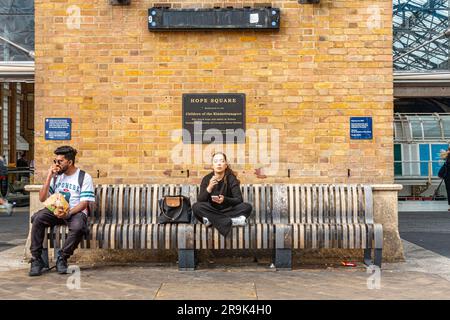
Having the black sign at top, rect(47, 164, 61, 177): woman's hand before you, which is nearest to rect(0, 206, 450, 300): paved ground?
rect(47, 164, 61, 177): woman's hand

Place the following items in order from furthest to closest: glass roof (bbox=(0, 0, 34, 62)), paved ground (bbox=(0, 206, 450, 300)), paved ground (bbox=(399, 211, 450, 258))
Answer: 1. glass roof (bbox=(0, 0, 34, 62))
2. paved ground (bbox=(399, 211, 450, 258))
3. paved ground (bbox=(0, 206, 450, 300))

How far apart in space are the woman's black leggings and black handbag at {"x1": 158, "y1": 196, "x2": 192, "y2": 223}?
0.14 meters

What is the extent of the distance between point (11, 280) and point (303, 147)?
12.5 ft

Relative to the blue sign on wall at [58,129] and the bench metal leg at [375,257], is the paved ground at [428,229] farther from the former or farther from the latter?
the blue sign on wall at [58,129]

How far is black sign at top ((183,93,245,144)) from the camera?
795 centimetres

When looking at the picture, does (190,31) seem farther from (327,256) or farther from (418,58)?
(418,58)

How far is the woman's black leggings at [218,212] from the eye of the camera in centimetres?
712

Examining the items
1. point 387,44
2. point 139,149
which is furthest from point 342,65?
point 139,149

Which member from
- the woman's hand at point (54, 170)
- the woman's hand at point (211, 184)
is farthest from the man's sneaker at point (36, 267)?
the woman's hand at point (211, 184)

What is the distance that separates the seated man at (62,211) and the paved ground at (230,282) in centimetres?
27

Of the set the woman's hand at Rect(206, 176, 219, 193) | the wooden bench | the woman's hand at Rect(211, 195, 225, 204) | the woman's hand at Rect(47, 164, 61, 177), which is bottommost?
the wooden bench

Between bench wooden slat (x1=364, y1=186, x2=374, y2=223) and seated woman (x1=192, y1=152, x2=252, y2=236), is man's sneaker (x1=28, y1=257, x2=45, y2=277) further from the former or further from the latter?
bench wooden slat (x1=364, y1=186, x2=374, y2=223)

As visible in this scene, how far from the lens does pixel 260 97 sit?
26.1 feet

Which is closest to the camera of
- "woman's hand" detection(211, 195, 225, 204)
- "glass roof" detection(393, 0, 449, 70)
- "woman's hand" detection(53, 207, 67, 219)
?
"woman's hand" detection(53, 207, 67, 219)
